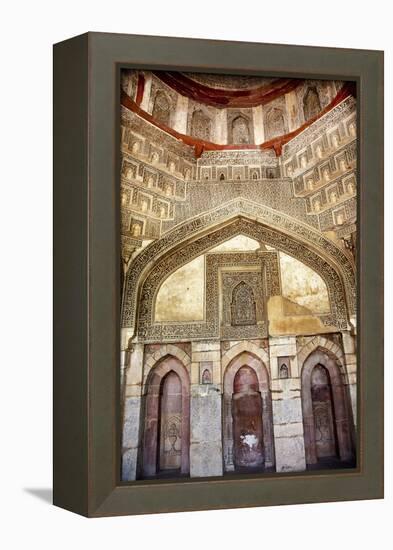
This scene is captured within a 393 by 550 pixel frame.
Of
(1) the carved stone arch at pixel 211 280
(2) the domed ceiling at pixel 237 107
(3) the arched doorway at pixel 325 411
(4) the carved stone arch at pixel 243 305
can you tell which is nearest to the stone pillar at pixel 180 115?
(2) the domed ceiling at pixel 237 107

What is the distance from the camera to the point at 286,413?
26.8 ft

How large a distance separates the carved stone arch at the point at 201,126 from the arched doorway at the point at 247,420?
129 centimetres

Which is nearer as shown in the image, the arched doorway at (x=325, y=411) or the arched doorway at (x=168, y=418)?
the arched doorway at (x=168, y=418)

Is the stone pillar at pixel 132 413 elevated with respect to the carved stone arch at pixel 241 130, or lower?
lower

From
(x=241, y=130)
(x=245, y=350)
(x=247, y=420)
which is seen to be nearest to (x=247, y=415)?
(x=247, y=420)

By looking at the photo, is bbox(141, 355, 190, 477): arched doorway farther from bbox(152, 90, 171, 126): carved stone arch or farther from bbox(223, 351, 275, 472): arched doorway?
bbox(152, 90, 171, 126): carved stone arch

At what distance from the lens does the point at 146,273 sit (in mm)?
7926

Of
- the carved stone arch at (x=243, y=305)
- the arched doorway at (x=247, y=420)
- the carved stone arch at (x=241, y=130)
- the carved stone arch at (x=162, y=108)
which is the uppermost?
the carved stone arch at (x=162, y=108)

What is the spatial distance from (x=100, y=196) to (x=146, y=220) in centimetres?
34

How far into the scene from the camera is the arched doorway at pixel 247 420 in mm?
8102

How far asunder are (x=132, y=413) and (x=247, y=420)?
676 mm

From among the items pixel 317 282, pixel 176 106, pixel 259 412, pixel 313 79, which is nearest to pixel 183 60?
pixel 176 106

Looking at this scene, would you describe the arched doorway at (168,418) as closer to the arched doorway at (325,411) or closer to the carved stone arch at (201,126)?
the arched doorway at (325,411)

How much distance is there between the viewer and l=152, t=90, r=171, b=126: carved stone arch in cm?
795
